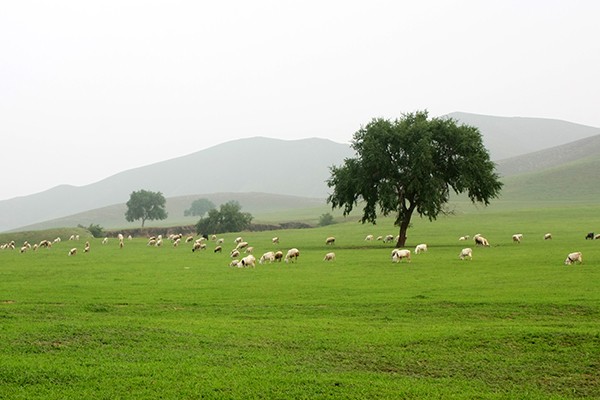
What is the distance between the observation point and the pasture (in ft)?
39.5

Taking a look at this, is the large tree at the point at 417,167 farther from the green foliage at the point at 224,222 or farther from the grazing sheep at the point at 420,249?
the green foliage at the point at 224,222

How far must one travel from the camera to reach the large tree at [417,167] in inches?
2016

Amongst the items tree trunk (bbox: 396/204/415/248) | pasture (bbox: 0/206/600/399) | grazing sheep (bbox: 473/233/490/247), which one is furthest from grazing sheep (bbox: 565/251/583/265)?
tree trunk (bbox: 396/204/415/248)

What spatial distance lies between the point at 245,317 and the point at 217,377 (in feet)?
25.2

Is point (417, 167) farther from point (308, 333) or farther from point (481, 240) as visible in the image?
point (308, 333)

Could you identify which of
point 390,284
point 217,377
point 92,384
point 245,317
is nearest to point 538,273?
point 390,284

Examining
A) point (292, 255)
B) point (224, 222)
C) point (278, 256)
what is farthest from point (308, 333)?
point (224, 222)

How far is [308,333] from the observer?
16.7 m

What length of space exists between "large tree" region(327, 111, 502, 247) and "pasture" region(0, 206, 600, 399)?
697 inches

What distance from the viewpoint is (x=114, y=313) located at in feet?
68.1

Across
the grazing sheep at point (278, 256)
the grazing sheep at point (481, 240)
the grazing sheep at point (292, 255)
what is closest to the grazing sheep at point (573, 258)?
the grazing sheep at point (481, 240)

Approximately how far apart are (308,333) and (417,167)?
3605cm

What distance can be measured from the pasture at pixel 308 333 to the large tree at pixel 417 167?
697 inches

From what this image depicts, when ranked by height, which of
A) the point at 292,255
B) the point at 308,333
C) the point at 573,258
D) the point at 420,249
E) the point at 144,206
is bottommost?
the point at 573,258
